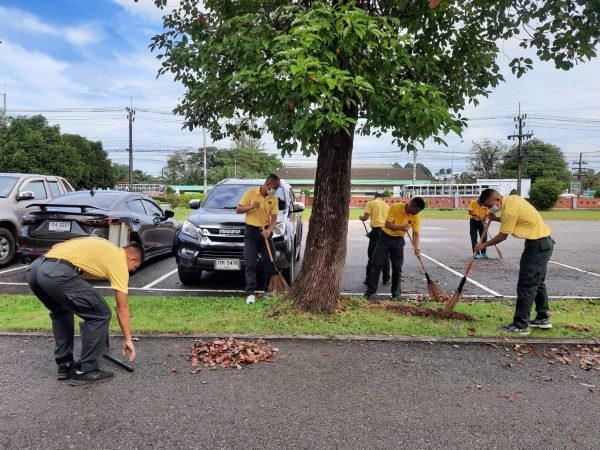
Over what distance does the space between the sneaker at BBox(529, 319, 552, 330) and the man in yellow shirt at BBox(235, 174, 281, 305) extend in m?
3.52

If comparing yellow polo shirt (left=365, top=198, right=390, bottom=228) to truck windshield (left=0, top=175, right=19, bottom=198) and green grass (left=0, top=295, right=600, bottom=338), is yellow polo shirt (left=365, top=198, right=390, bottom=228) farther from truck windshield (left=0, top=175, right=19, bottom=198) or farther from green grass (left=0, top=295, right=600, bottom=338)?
truck windshield (left=0, top=175, right=19, bottom=198)

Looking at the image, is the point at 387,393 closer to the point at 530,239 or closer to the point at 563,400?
the point at 563,400

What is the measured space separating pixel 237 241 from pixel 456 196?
169ft

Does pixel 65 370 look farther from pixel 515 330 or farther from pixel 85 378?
pixel 515 330

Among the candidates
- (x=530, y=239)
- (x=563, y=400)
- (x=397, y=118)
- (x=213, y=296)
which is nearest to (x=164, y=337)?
(x=213, y=296)

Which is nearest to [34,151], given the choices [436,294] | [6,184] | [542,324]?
[6,184]

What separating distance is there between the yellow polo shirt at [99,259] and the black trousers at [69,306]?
77 mm

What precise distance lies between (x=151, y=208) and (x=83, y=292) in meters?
6.50

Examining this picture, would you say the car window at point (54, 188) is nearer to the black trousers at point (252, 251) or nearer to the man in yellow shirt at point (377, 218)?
Result: the black trousers at point (252, 251)

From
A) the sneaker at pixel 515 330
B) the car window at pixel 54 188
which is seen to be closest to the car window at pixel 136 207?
the car window at pixel 54 188

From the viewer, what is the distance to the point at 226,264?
7.25 m

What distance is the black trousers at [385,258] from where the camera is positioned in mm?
7258

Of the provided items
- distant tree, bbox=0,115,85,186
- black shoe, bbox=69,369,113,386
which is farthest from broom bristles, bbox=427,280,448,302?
distant tree, bbox=0,115,85,186

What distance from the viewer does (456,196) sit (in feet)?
181
